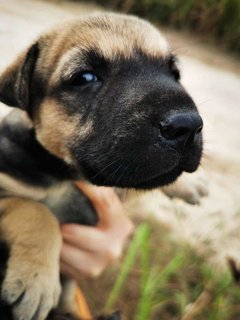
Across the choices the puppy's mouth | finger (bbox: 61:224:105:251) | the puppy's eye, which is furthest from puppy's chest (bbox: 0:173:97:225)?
the puppy's eye

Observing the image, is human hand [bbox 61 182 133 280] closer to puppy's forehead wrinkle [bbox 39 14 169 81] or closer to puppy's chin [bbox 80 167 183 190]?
puppy's chin [bbox 80 167 183 190]

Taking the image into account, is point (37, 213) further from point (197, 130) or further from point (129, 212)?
point (129, 212)

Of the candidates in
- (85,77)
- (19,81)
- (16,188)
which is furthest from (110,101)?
(16,188)

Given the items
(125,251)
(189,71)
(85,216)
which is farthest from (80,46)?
(189,71)

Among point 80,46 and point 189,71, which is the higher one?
point 80,46

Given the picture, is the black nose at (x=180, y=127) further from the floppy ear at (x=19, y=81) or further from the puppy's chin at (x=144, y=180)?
the floppy ear at (x=19, y=81)

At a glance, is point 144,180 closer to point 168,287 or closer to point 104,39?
point 104,39

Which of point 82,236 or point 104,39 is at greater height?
point 104,39
